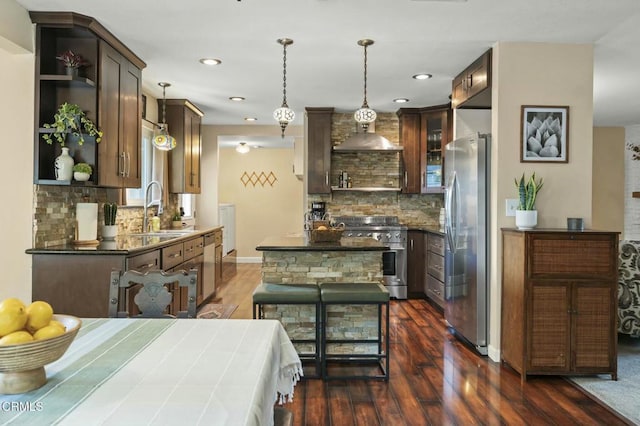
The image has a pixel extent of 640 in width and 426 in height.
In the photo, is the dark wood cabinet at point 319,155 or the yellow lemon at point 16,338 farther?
the dark wood cabinet at point 319,155

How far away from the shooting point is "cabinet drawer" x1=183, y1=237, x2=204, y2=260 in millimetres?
4730

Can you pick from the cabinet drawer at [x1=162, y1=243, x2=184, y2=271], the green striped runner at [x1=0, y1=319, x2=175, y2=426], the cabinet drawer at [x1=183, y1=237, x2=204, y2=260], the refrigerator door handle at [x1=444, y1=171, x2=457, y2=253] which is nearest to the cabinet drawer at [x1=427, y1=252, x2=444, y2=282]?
the refrigerator door handle at [x1=444, y1=171, x2=457, y2=253]

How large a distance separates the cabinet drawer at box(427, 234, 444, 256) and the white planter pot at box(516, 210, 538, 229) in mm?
1918

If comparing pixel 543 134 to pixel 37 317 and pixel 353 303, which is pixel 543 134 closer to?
pixel 353 303

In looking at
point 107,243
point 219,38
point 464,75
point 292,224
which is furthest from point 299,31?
point 292,224

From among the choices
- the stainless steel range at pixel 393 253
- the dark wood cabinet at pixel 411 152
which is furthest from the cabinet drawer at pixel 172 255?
the dark wood cabinet at pixel 411 152

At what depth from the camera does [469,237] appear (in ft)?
13.1

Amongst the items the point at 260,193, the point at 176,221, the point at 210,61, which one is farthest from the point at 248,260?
the point at 210,61

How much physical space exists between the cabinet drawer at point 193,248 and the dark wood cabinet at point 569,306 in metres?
3.15

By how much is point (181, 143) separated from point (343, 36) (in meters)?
3.13

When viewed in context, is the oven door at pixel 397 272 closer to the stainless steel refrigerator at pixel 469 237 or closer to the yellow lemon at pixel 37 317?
the stainless steel refrigerator at pixel 469 237

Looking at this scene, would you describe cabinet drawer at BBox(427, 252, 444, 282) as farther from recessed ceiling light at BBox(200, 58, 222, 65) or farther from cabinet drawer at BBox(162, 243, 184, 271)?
recessed ceiling light at BBox(200, 58, 222, 65)

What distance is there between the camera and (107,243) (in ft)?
12.2

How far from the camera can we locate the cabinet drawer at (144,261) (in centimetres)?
333
